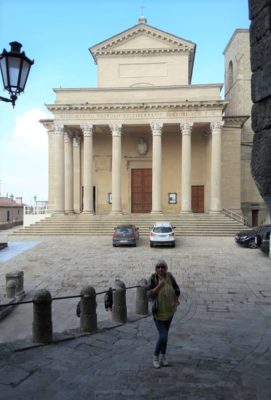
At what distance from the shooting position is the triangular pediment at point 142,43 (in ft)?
112

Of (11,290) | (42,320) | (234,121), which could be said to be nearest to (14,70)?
(42,320)

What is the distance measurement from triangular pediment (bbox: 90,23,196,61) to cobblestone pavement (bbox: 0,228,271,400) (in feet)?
87.3

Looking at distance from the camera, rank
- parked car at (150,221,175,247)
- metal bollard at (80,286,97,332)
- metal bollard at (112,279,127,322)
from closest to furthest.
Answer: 1. metal bollard at (80,286,97,332)
2. metal bollard at (112,279,127,322)
3. parked car at (150,221,175,247)

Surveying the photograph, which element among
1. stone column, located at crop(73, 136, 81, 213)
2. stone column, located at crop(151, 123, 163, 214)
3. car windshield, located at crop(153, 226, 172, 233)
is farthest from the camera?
stone column, located at crop(73, 136, 81, 213)

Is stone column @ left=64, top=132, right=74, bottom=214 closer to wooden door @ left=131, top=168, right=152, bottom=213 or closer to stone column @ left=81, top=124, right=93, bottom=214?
stone column @ left=81, top=124, right=93, bottom=214

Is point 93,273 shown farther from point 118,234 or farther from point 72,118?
point 72,118

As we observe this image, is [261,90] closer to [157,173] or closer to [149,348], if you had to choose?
[149,348]

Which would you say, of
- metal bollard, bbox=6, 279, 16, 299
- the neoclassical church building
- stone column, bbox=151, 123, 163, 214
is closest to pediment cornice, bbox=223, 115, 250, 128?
the neoclassical church building

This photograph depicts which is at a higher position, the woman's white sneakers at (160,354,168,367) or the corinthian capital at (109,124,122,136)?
the corinthian capital at (109,124,122,136)

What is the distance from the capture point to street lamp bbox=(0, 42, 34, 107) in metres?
6.09

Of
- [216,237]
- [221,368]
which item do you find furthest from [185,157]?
[221,368]

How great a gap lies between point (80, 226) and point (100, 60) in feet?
57.2

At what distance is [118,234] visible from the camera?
21.2 meters

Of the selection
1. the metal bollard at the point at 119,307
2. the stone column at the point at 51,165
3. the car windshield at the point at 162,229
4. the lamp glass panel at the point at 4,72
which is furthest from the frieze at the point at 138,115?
the lamp glass panel at the point at 4,72
